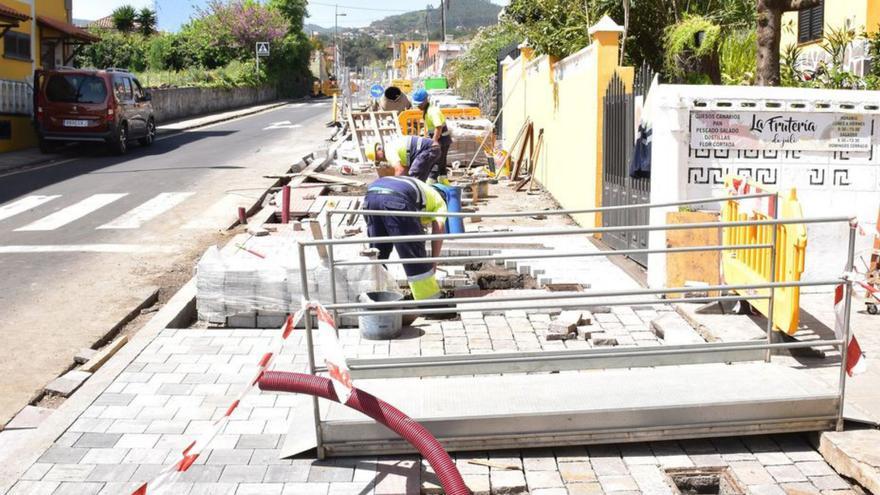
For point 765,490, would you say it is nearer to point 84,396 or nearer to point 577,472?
point 577,472

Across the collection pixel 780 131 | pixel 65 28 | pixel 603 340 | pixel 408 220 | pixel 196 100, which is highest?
pixel 65 28

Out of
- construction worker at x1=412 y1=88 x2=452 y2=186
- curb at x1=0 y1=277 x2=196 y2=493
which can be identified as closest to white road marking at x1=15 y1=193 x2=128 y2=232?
curb at x1=0 y1=277 x2=196 y2=493

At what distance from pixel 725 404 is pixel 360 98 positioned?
43.7 m

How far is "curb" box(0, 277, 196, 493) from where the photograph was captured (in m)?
5.10

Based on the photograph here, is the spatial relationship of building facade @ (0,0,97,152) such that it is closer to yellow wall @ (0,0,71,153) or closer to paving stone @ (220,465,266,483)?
yellow wall @ (0,0,71,153)

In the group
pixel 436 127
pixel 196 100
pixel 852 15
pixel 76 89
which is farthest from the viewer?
pixel 196 100

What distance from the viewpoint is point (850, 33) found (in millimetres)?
12195

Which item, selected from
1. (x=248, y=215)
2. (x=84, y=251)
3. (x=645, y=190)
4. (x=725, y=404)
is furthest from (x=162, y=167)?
(x=725, y=404)

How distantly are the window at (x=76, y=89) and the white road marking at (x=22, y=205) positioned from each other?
23.6ft

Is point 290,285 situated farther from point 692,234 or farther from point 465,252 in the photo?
point 692,234

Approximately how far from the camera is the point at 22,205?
1488cm

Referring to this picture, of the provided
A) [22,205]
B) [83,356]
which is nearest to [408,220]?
[83,356]

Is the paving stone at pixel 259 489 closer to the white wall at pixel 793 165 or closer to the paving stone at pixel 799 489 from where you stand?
the paving stone at pixel 799 489

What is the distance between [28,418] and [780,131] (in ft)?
21.9
